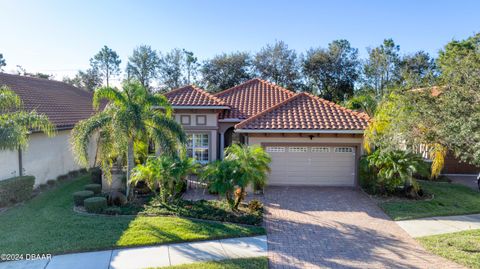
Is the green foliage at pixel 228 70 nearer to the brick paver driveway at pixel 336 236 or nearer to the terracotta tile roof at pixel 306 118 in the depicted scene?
the terracotta tile roof at pixel 306 118

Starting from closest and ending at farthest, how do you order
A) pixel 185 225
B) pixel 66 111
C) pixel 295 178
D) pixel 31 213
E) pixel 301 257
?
1. pixel 301 257
2. pixel 185 225
3. pixel 31 213
4. pixel 295 178
5. pixel 66 111

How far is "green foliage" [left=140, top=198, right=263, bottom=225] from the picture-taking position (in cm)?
929

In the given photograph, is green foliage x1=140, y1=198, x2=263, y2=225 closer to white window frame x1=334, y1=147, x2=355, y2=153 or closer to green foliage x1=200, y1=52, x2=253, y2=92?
white window frame x1=334, y1=147, x2=355, y2=153

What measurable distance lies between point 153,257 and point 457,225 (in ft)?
28.9

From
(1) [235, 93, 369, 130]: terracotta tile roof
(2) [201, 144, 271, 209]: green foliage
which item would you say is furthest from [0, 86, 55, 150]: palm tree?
(1) [235, 93, 369, 130]: terracotta tile roof

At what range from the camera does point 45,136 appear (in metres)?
14.1

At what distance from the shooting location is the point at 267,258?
6.95 meters

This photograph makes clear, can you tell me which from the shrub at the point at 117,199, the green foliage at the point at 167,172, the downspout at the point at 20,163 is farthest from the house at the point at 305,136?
the downspout at the point at 20,163

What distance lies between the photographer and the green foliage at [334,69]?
35625 millimetres

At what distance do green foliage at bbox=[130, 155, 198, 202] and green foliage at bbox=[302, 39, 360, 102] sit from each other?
2881cm

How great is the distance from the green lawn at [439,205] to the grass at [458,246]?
64.1 inches

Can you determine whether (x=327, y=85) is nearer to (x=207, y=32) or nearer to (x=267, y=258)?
(x=207, y=32)

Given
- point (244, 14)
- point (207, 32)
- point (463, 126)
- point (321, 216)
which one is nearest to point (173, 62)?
point (207, 32)

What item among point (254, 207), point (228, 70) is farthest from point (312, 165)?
point (228, 70)
